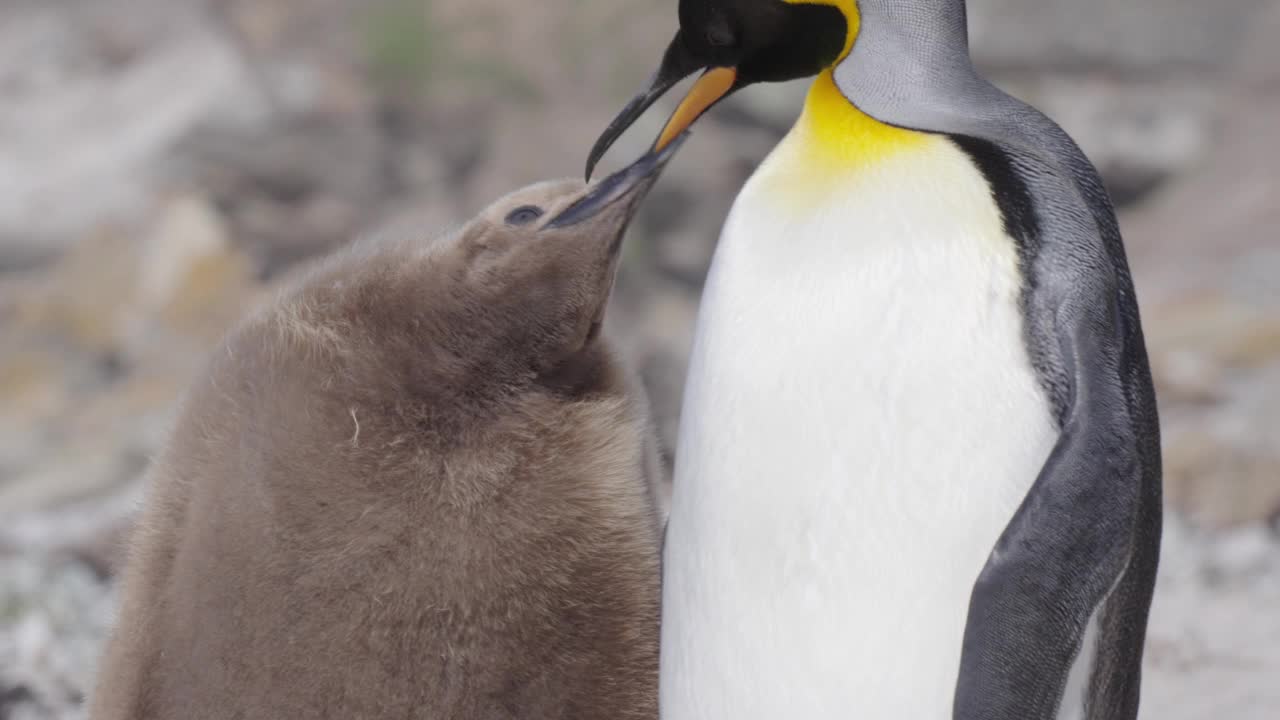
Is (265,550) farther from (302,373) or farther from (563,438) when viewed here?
(563,438)

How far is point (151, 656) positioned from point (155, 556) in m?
0.13

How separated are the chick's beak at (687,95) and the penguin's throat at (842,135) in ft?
0.43

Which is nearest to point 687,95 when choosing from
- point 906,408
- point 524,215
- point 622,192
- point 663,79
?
point 663,79

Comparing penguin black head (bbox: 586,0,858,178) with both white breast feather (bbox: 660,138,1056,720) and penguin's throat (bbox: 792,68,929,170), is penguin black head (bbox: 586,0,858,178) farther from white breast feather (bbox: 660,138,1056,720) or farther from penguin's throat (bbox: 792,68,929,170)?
white breast feather (bbox: 660,138,1056,720)

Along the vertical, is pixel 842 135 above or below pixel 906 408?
above

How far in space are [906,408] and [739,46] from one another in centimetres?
48

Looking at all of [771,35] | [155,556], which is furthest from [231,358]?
[771,35]

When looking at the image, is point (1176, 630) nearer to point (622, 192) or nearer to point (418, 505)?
point (622, 192)

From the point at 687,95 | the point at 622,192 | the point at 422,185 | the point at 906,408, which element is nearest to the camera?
the point at 906,408

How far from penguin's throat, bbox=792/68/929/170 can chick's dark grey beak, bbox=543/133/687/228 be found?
0.17 m

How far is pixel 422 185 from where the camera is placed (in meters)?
10.5

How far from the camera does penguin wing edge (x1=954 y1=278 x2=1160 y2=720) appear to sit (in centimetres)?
164

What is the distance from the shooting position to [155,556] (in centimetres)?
196

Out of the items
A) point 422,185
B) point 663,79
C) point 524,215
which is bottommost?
point 422,185
